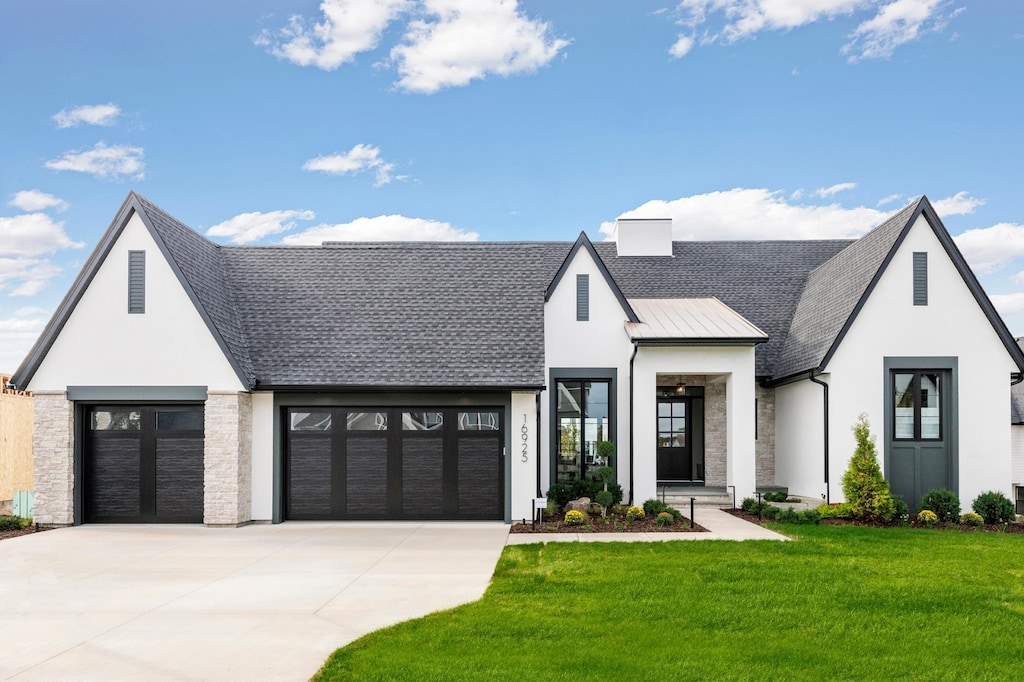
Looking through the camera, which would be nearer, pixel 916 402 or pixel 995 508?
pixel 995 508

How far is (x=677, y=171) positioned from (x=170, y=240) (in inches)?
554

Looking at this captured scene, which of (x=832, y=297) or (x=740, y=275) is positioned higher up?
(x=740, y=275)

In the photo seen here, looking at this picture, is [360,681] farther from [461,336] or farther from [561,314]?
[561,314]

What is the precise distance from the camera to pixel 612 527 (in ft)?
48.4

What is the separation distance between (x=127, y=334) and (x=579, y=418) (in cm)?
981

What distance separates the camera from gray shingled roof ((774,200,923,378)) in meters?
17.6

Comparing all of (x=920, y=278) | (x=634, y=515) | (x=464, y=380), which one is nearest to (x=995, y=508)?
(x=920, y=278)

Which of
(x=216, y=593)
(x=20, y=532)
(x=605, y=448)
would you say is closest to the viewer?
(x=216, y=593)

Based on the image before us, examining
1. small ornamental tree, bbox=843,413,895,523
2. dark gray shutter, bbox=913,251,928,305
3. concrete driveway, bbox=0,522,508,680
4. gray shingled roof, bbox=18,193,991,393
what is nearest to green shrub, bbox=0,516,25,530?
concrete driveway, bbox=0,522,508,680

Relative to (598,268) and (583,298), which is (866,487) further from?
(598,268)

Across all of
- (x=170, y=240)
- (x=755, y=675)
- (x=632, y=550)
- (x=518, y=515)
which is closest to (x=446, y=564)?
(x=632, y=550)

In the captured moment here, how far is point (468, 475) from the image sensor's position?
16.3 metres

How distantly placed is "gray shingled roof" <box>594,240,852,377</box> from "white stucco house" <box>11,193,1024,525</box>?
0.95m

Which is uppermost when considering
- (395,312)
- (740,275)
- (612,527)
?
(740,275)
